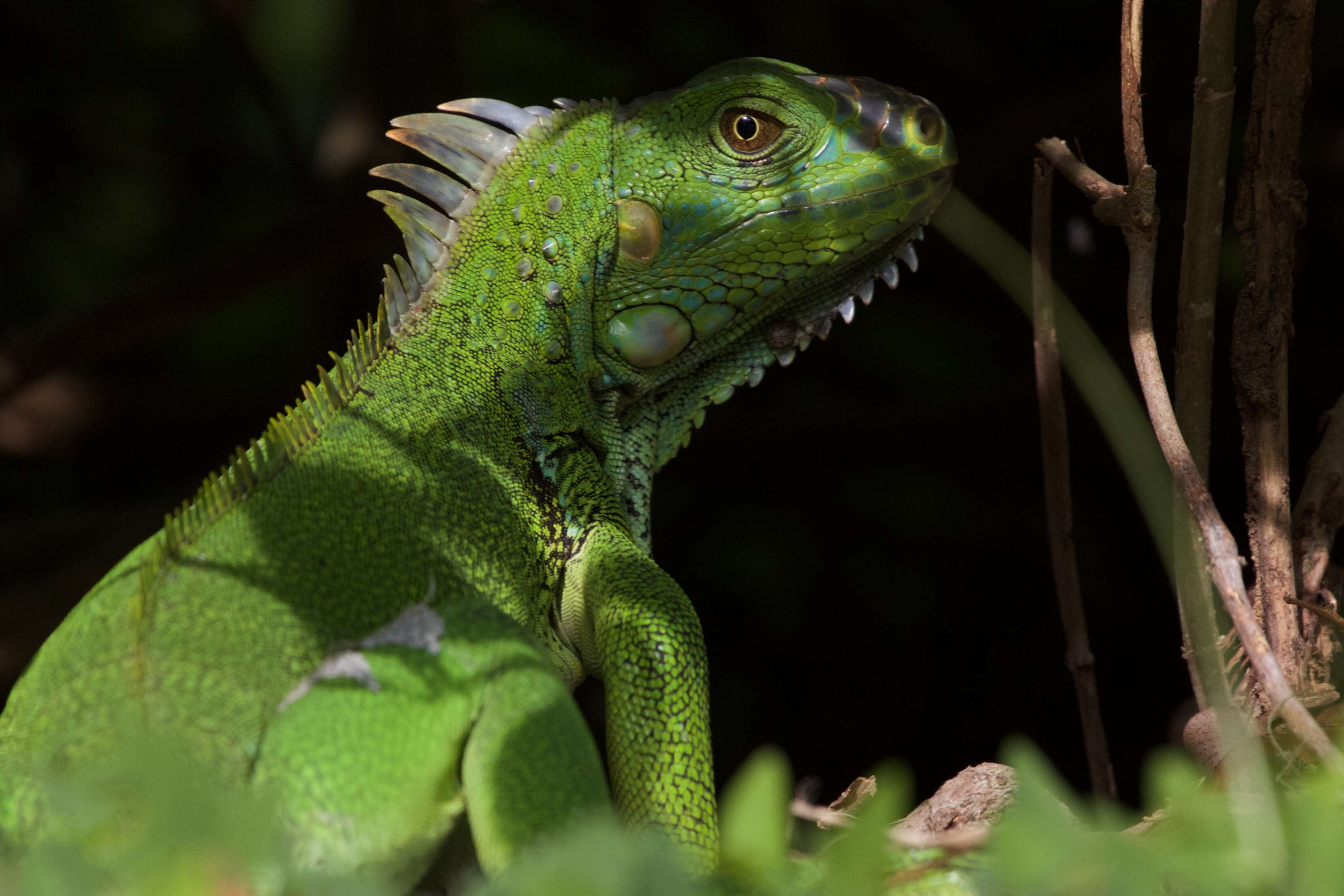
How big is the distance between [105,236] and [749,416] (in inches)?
133

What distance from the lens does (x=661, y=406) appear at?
2838 millimetres

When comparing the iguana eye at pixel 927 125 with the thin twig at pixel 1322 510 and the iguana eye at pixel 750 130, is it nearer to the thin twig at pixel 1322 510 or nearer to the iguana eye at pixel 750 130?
the iguana eye at pixel 750 130

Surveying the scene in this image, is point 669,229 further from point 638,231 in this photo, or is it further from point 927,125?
point 927,125

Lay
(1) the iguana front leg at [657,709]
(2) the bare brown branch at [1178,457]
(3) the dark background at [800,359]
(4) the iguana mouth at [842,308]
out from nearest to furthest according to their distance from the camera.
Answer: (2) the bare brown branch at [1178,457] < (1) the iguana front leg at [657,709] < (4) the iguana mouth at [842,308] < (3) the dark background at [800,359]

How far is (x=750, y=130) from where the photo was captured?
2650 millimetres

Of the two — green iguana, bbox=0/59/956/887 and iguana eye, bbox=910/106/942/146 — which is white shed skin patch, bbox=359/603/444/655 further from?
iguana eye, bbox=910/106/942/146

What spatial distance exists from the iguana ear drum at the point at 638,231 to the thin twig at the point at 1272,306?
3.73ft

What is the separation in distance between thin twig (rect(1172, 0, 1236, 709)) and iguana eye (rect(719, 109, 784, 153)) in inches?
31.8

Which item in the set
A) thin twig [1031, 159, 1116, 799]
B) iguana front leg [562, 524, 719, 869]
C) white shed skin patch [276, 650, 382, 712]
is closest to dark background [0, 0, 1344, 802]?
thin twig [1031, 159, 1116, 799]

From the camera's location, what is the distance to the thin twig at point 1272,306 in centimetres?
237

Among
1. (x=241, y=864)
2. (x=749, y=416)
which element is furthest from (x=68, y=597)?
(x=241, y=864)

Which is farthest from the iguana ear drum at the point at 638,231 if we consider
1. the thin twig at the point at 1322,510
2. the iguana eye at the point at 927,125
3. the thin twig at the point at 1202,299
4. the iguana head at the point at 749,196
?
the thin twig at the point at 1322,510

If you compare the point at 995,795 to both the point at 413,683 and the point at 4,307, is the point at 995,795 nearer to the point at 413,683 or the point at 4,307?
the point at 413,683

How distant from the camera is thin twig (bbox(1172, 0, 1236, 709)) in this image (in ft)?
7.50
